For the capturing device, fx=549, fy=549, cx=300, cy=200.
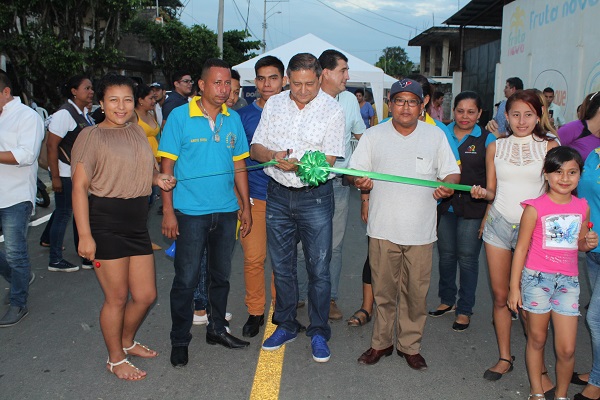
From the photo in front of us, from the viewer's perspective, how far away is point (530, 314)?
3.39 metres

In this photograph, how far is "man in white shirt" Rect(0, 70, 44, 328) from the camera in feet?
14.8

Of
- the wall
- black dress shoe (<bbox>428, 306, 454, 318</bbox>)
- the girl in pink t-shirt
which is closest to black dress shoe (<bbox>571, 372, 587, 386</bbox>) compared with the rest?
the girl in pink t-shirt

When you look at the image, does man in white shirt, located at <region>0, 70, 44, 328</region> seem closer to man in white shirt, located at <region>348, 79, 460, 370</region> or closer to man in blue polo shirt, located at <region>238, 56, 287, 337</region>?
man in blue polo shirt, located at <region>238, 56, 287, 337</region>

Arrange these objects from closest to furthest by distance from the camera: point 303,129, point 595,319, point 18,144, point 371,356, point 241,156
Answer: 1. point 595,319
2. point 303,129
3. point 371,356
4. point 241,156
5. point 18,144

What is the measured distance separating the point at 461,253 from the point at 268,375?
207 cm

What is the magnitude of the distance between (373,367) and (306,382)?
1.80 feet

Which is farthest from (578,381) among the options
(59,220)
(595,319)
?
(59,220)

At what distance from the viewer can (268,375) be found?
389 centimetres

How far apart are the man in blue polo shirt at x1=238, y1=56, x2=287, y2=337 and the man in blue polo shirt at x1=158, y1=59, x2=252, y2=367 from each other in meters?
0.49

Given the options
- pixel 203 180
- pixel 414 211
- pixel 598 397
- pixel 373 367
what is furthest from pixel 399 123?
pixel 598 397

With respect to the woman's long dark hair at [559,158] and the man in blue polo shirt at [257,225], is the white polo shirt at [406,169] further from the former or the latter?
the man in blue polo shirt at [257,225]

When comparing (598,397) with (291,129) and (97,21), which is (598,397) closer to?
(291,129)

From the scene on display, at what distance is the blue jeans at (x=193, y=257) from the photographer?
397 cm

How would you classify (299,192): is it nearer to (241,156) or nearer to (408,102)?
(241,156)
